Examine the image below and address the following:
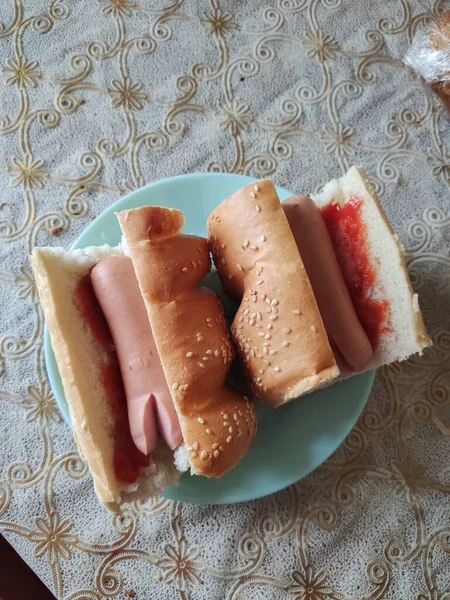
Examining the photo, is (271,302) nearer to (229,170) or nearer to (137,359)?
→ (137,359)

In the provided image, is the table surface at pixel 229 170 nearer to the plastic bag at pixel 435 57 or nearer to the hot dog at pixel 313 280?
the plastic bag at pixel 435 57

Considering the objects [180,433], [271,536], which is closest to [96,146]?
[180,433]

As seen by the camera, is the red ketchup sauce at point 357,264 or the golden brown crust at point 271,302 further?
the red ketchup sauce at point 357,264

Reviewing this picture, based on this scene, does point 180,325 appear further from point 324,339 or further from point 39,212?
point 39,212

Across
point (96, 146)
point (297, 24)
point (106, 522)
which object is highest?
point (297, 24)

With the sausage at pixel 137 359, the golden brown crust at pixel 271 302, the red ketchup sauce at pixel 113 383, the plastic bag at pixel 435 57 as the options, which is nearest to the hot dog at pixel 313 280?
the golden brown crust at pixel 271 302
